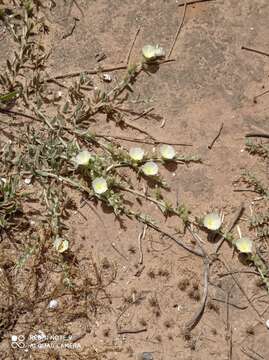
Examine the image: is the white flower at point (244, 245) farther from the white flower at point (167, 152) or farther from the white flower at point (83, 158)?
the white flower at point (83, 158)

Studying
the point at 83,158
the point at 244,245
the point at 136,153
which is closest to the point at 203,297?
the point at 244,245

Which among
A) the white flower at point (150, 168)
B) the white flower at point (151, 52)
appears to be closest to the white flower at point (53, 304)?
the white flower at point (150, 168)

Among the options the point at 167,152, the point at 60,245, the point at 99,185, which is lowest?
the point at 60,245

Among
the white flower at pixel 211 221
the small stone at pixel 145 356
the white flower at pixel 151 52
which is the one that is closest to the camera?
the small stone at pixel 145 356

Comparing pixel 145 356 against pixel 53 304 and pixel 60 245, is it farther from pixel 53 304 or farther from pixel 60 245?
pixel 60 245

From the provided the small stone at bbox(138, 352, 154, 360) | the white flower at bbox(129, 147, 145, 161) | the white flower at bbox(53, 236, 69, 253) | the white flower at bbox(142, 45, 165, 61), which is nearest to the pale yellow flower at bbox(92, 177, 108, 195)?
the white flower at bbox(129, 147, 145, 161)

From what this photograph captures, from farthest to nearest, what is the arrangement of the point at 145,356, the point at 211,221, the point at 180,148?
the point at 180,148, the point at 211,221, the point at 145,356
